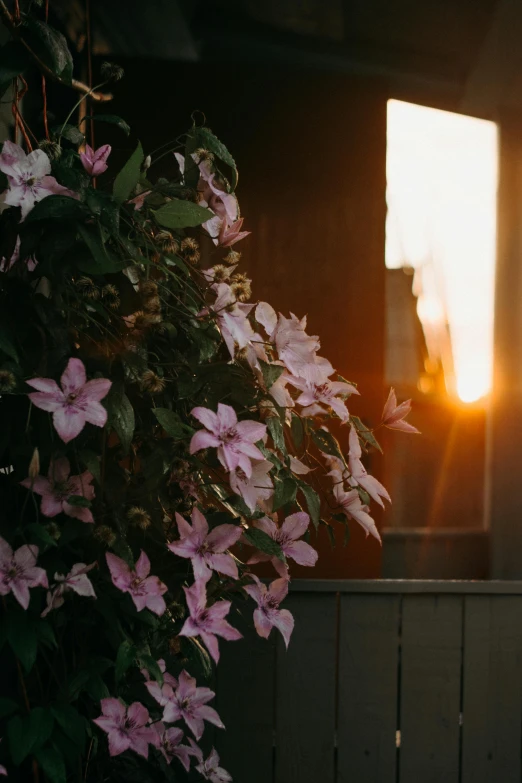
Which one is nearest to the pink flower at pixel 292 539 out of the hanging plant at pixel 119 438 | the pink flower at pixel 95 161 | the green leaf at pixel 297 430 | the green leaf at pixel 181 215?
the hanging plant at pixel 119 438

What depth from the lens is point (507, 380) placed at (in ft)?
6.29

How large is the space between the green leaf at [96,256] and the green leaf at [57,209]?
0.05 ft

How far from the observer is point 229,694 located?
173 cm

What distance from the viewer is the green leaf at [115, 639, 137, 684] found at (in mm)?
906

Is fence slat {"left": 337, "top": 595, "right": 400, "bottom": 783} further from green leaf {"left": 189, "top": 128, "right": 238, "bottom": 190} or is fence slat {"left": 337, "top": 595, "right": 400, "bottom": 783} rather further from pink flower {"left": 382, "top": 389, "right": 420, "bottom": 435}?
green leaf {"left": 189, "top": 128, "right": 238, "bottom": 190}

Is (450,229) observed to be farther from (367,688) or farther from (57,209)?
(57,209)

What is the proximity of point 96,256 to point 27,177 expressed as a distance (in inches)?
5.9

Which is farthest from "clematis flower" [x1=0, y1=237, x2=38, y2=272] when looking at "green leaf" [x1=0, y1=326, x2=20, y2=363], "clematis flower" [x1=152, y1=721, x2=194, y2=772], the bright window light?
the bright window light

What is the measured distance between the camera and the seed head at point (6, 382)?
859 mm

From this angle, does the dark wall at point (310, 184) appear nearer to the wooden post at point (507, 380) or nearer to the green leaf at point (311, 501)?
the wooden post at point (507, 380)

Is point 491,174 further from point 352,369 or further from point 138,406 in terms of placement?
point 138,406

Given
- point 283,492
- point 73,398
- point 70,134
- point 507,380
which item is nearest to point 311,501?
point 283,492

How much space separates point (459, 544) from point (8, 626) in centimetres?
128

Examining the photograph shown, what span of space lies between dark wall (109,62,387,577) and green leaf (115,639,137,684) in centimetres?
95
